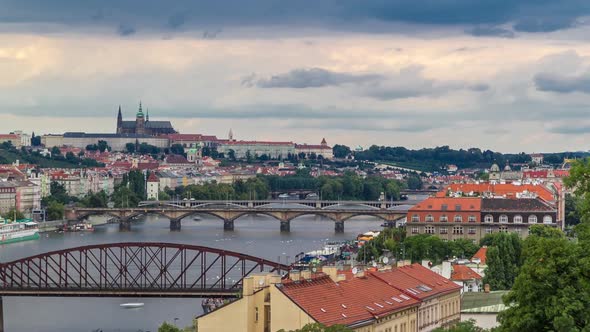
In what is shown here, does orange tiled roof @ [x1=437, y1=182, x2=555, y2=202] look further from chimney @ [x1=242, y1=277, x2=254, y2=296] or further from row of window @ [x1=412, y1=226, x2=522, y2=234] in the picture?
chimney @ [x1=242, y1=277, x2=254, y2=296]

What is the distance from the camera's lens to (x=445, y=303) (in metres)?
29.0

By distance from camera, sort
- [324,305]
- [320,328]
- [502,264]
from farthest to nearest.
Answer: [502,264]
[324,305]
[320,328]

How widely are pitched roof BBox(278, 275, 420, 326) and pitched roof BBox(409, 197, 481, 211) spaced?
3147 cm

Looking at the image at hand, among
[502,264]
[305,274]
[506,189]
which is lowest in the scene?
[502,264]

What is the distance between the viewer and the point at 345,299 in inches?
945

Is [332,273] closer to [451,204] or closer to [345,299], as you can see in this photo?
[345,299]

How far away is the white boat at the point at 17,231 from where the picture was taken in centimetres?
7800

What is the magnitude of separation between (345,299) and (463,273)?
1251cm

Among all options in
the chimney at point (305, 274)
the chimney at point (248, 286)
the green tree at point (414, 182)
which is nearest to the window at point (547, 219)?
the chimney at point (305, 274)

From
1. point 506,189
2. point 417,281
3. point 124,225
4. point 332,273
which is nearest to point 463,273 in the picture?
point 417,281

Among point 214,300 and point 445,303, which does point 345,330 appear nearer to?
point 445,303

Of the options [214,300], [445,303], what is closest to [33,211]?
[214,300]

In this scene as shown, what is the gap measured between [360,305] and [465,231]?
33.8 m

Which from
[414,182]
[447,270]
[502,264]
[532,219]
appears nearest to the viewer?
[447,270]
